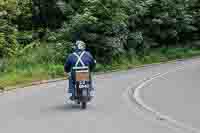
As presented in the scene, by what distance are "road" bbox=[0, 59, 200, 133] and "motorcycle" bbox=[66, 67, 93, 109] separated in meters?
0.28

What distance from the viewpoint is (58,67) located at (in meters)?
27.6

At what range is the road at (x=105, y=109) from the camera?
→ 11.9m

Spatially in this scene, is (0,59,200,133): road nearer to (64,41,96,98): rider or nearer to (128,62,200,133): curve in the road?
(128,62,200,133): curve in the road

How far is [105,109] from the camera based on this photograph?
49.4 feet

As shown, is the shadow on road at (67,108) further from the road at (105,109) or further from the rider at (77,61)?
the rider at (77,61)

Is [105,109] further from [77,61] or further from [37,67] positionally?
[37,67]

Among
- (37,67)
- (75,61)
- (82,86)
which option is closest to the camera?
(82,86)

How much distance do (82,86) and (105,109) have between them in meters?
0.89

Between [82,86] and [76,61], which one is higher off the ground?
[76,61]

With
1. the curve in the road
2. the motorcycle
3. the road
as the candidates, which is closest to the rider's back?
the motorcycle

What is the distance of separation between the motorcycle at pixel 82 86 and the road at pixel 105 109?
278 mm

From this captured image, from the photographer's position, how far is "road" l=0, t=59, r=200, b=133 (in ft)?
39.2

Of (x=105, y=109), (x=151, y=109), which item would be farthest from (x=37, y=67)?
(x=151, y=109)

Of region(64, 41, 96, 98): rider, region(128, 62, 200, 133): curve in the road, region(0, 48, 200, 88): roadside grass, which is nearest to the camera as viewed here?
region(128, 62, 200, 133): curve in the road
